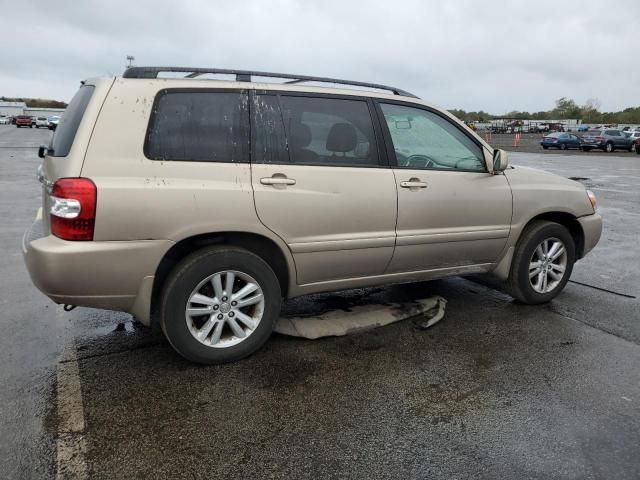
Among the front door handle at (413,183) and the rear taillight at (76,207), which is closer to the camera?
the rear taillight at (76,207)

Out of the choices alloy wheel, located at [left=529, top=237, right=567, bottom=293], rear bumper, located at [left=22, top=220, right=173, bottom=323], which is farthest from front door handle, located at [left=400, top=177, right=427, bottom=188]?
rear bumper, located at [left=22, top=220, right=173, bottom=323]

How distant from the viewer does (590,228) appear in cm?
484

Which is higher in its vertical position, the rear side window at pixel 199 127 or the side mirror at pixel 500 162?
the rear side window at pixel 199 127

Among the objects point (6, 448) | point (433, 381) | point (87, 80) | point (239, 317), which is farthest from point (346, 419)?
point (87, 80)

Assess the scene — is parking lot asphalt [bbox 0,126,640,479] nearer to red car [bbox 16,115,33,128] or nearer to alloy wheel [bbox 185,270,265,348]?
alloy wheel [bbox 185,270,265,348]

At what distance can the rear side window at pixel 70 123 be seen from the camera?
311cm

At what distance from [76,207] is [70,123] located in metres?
0.67

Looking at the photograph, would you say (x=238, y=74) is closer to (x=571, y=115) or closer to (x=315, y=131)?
(x=315, y=131)

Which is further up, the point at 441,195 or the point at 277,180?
the point at 277,180

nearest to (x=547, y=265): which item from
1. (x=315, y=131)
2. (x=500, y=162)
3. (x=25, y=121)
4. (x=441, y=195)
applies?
(x=500, y=162)

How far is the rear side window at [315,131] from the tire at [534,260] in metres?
1.66

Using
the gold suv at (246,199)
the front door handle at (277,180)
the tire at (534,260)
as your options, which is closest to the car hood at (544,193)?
the gold suv at (246,199)

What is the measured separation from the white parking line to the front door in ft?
7.45

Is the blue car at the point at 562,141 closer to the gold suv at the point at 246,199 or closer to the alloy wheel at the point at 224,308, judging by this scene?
the gold suv at the point at 246,199
